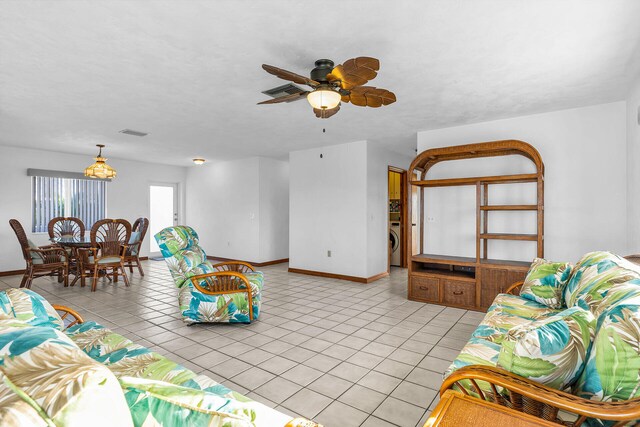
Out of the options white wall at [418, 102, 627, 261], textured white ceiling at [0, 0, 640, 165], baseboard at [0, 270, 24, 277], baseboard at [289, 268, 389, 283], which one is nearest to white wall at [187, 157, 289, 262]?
baseboard at [289, 268, 389, 283]

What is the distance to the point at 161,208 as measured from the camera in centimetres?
882

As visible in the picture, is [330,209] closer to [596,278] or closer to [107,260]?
[107,260]

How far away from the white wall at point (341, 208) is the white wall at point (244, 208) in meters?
1.03

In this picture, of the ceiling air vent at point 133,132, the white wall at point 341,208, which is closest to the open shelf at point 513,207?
the white wall at point 341,208

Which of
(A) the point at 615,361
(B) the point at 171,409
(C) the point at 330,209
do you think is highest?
(C) the point at 330,209

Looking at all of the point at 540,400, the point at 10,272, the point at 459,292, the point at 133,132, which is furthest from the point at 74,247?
the point at 540,400

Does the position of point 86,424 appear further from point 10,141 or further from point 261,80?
point 10,141

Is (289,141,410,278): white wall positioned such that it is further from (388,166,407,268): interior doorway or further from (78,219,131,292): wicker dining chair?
(78,219,131,292): wicker dining chair

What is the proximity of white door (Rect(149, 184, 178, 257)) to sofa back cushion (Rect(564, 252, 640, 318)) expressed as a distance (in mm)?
8699

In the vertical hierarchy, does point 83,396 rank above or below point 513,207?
below

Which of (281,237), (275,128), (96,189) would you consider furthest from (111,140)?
(281,237)

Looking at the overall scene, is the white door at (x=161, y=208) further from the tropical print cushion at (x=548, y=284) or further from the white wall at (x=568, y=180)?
the tropical print cushion at (x=548, y=284)

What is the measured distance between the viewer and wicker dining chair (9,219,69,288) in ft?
16.1

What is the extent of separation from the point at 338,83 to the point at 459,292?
300 centimetres
